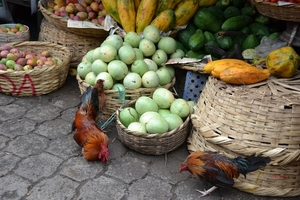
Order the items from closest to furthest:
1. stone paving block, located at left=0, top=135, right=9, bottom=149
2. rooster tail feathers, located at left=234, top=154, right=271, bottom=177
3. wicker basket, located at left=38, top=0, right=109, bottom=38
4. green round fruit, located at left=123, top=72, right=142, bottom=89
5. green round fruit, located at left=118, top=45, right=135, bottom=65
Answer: rooster tail feathers, located at left=234, top=154, right=271, bottom=177 < stone paving block, located at left=0, top=135, right=9, bottom=149 < green round fruit, located at left=123, top=72, right=142, bottom=89 < green round fruit, located at left=118, top=45, right=135, bottom=65 < wicker basket, located at left=38, top=0, right=109, bottom=38

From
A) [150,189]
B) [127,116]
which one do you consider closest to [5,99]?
[127,116]

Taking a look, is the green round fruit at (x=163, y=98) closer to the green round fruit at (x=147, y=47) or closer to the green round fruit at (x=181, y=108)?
the green round fruit at (x=181, y=108)

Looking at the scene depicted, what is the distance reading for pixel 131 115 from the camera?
3336 mm

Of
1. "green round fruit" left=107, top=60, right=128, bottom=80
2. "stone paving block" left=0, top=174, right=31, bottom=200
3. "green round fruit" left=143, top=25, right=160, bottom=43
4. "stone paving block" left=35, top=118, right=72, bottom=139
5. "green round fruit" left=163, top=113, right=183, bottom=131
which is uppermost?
"green round fruit" left=143, top=25, right=160, bottom=43

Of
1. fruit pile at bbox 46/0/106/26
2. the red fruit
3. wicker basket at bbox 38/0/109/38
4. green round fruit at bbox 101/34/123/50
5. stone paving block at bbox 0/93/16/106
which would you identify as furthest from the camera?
fruit pile at bbox 46/0/106/26

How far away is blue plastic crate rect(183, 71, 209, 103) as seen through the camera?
386cm

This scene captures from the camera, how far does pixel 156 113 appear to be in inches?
131

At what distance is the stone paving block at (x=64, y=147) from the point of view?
10.9ft

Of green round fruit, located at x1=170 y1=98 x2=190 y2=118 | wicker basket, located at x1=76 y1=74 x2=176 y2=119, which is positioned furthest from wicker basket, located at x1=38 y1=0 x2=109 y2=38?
green round fruit, located at x1=170 y1=98 x2=190 y2=118

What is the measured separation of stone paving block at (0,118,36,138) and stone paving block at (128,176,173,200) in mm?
1270

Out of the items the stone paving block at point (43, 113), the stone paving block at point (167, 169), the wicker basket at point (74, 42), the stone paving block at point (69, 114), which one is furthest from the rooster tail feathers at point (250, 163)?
the wicker basket at point (74, 42)

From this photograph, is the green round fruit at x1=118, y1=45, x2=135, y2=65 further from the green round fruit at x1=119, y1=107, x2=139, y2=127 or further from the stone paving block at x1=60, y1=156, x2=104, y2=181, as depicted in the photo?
the stone paving block at x1=60, y1=156, x2=104, y2=181

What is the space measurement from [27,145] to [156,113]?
1.19 m

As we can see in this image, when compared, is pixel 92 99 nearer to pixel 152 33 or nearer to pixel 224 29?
pixel 152 33
